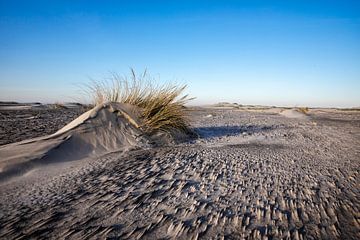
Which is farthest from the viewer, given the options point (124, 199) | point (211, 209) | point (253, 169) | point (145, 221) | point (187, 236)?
point (253, 169)

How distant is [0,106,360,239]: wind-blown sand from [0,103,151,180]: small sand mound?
6 centimetres

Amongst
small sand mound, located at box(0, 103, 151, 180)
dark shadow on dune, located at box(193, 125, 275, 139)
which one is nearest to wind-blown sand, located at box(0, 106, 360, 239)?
small sand mound, located at box(0, 103, 151, 180)

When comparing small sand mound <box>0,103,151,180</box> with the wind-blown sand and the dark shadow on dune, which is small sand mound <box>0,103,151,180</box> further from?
the dark shadow on dune

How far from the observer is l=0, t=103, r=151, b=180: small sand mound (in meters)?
2.31

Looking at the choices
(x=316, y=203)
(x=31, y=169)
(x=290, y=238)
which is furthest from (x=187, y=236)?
(x=31, y=169)

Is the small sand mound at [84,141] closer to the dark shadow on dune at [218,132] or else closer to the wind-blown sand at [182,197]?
the wind-blown sand at [182,197]

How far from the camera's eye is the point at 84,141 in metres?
3.02

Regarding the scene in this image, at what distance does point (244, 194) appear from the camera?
1.79 metres

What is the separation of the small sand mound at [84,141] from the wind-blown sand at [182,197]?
0.06m

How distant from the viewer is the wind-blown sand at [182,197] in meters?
1.33

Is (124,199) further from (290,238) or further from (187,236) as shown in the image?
(290,238)

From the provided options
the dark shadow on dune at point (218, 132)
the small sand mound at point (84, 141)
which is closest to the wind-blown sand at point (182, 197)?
the small sand mound at point (84, 141)

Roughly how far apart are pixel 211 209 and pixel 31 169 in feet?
5.93

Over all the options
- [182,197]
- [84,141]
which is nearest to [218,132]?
[84,141]
